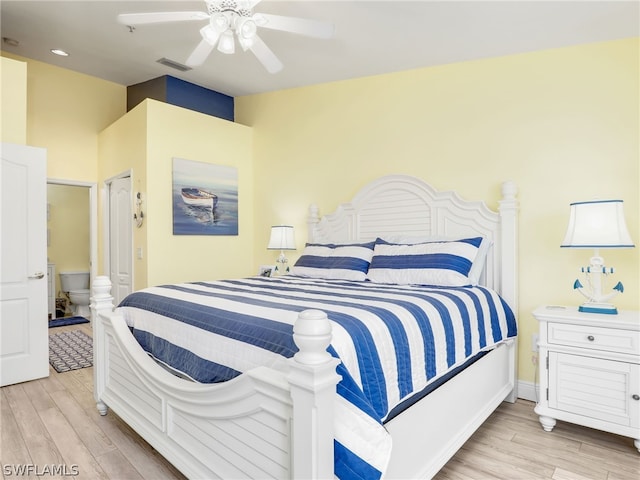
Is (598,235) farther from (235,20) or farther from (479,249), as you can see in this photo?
(235,20)

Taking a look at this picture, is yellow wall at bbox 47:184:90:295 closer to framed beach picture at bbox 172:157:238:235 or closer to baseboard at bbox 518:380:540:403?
framed beach picture at bbox 172:157:238:235

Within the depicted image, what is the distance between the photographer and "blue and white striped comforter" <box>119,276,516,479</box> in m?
1.26

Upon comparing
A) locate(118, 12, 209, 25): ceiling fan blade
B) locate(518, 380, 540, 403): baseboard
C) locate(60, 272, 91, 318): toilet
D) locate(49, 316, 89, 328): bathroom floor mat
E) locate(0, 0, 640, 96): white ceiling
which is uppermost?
locate(0, 0, 640, 96): white ceiling

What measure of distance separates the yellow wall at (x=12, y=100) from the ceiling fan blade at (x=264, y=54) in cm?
208

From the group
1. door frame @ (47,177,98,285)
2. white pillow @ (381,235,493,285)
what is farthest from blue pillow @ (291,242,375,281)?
door frame @ (47,177,98,285)

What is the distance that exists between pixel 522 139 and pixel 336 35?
62.7 inches

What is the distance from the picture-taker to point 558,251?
273 cm

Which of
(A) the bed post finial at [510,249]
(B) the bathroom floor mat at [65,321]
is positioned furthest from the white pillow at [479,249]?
(B) the bathroom floor mat at [65,321]

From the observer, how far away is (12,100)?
314cm

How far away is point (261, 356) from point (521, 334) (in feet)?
7.22

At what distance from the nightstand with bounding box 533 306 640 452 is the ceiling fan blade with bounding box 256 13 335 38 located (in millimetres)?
2068

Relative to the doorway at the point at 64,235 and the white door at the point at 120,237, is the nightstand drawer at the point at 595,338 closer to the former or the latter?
the white door at the point at 120,237

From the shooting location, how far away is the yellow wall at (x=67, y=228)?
5895 millimetres

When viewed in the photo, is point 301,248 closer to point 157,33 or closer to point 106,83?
point 157,33
